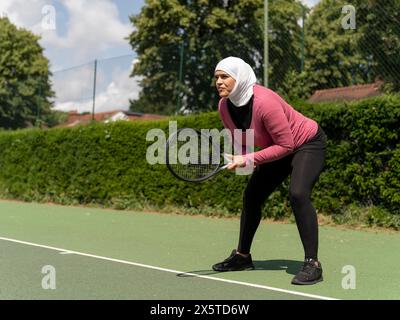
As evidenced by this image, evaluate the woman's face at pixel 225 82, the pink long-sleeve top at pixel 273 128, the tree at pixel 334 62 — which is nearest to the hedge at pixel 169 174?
the tree at pixel 334 62

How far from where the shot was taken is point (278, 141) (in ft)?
15.2

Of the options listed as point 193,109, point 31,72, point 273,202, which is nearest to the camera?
point 273,202

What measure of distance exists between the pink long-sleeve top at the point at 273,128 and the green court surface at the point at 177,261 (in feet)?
3.65

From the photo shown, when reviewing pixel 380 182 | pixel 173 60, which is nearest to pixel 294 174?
pixel 380 182

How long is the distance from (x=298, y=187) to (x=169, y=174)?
307 inches

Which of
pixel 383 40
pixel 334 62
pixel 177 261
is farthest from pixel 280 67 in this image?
pixel 177 261

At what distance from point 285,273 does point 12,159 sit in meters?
14.3

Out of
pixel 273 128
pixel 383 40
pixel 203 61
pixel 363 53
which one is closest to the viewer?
pixel 273 128

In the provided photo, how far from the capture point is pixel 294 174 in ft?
15.9

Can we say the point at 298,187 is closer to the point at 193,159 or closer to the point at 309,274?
the point at 309,274

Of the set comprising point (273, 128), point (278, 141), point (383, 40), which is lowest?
point (278, 141)

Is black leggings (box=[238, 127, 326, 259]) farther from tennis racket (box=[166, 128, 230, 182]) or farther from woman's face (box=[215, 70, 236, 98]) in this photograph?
woman's face (box=[215, 70, 236, 98])

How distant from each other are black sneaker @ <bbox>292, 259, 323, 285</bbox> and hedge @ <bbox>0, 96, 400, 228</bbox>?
4.40 meters
